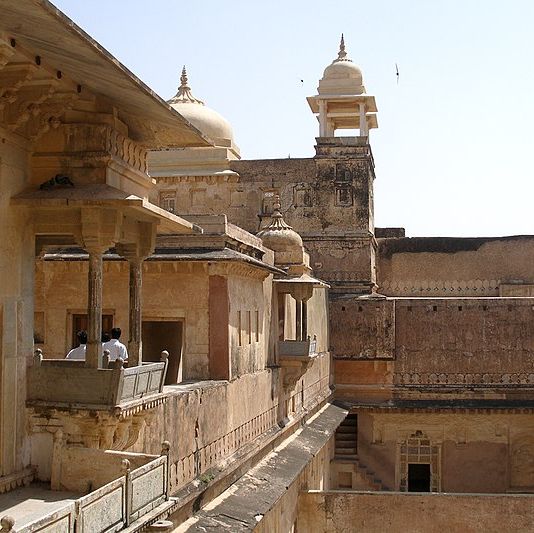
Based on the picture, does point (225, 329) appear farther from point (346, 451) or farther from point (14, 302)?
point (346, 451)

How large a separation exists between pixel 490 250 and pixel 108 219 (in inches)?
794

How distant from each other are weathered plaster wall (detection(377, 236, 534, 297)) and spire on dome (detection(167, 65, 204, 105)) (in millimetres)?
7575

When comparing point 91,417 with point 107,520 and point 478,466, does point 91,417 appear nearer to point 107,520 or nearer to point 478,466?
point 107,520

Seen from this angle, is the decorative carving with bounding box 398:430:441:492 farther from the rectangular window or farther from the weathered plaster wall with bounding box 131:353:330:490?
the rectangular window

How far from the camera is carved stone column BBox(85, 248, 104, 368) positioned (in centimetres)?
716

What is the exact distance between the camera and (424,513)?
15.7 metres

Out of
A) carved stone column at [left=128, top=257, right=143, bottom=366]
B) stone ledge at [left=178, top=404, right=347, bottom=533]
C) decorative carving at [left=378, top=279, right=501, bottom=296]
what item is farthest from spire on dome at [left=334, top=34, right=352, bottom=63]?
carved stone column at [left=128, top=257, right=143, bottom=366]

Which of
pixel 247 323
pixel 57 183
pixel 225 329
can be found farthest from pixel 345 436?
pixel 57 183

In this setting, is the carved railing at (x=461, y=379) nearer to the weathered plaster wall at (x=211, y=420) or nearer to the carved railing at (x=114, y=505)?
the weathered plaster wall at (x=211, y=420)

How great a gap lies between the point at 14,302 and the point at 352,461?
50.0 feet

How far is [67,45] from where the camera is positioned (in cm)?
583

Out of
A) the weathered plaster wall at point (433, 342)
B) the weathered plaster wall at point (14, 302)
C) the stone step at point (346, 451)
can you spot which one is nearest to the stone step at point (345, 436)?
the stone step at point (346, 451)

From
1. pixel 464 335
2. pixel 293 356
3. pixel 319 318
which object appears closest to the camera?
pixel 293 356

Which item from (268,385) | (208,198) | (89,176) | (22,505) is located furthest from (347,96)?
(22,505)
